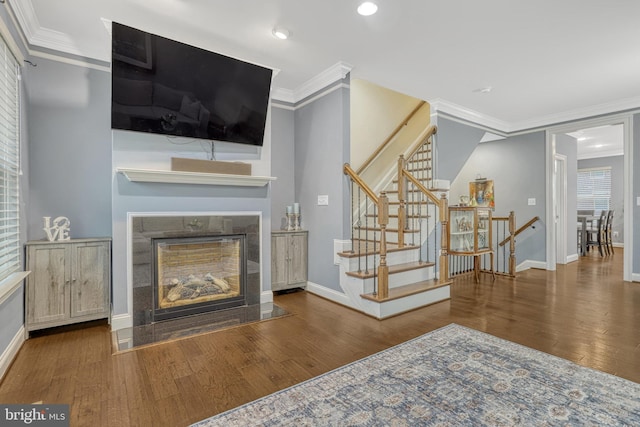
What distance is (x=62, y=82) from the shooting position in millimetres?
3059

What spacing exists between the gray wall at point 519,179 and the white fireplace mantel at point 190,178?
14.5 ft

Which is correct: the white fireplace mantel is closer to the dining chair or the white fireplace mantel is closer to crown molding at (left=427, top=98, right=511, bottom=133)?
crown molding at (left=427, top=98, right=511, bottom=133)

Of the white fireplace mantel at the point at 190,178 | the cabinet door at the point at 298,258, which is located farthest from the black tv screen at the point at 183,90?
the cabinet door at the point at 298,258

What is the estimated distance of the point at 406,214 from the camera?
466 cm

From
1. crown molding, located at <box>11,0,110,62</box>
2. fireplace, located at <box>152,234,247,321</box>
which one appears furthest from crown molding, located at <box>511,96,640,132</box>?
crown molding, located at <box>11,0,110,62</box>

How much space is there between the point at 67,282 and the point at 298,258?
239cm

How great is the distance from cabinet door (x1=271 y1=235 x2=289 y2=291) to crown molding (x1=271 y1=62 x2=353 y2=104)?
1.88 meters

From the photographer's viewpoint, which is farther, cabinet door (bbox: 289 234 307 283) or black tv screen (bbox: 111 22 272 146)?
cabinet door (bbox: 289 234 307 283)

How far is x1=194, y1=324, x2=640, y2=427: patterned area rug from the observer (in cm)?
167

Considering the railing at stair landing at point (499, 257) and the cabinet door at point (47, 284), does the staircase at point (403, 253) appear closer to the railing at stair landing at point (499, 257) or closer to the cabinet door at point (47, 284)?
the railing at stair landing at point (499, 257)

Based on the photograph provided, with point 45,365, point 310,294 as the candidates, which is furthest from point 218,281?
point 45,365

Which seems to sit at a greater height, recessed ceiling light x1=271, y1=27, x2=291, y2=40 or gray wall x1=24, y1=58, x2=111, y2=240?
recessed ceiling light x1=271, y1=27, x2=291, y2=40

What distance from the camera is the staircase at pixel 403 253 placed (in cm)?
327

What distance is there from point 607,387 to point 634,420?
1.07 feet
